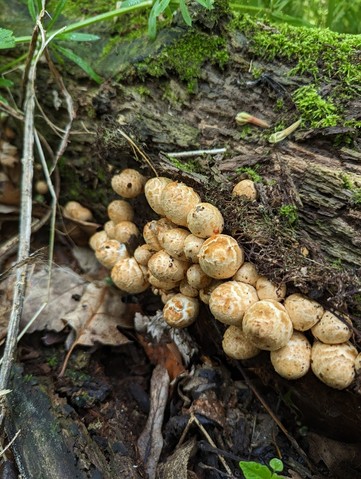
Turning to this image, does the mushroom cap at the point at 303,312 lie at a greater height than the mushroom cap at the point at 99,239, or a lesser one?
greater

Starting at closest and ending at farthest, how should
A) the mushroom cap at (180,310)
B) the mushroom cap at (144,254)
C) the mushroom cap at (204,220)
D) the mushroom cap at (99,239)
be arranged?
1. the mushroom cap at (204,220)
2. the mushroom cap at (180,310)
3. the mushroom cap at (144,254)
4. the mushroom cap at (99,239)

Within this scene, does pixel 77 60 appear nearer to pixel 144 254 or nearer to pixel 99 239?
pixel 99 239

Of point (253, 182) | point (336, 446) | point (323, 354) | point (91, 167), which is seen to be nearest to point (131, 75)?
point (91, 167)

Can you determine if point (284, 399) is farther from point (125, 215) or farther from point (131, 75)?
point (131, 75)

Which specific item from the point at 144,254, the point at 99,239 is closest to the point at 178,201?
the point at 144,254

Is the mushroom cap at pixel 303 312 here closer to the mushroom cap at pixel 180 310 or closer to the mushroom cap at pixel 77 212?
the mushroom cap at pixel 180 310

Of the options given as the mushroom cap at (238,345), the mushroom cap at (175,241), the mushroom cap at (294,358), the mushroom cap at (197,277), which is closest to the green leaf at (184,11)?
the mushroom cap at (175,241)

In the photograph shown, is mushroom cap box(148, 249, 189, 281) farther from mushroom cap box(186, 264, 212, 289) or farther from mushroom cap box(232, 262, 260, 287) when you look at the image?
mushroom cap box(232, 262, 260, 287)

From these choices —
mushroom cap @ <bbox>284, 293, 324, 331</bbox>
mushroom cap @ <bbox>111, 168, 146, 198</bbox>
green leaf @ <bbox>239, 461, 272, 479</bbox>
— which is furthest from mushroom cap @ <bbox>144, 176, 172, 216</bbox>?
green leaf @ <bbox>239, 461, 272, 479</bbox>

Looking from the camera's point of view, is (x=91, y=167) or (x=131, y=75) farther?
(x=91, y=167)
